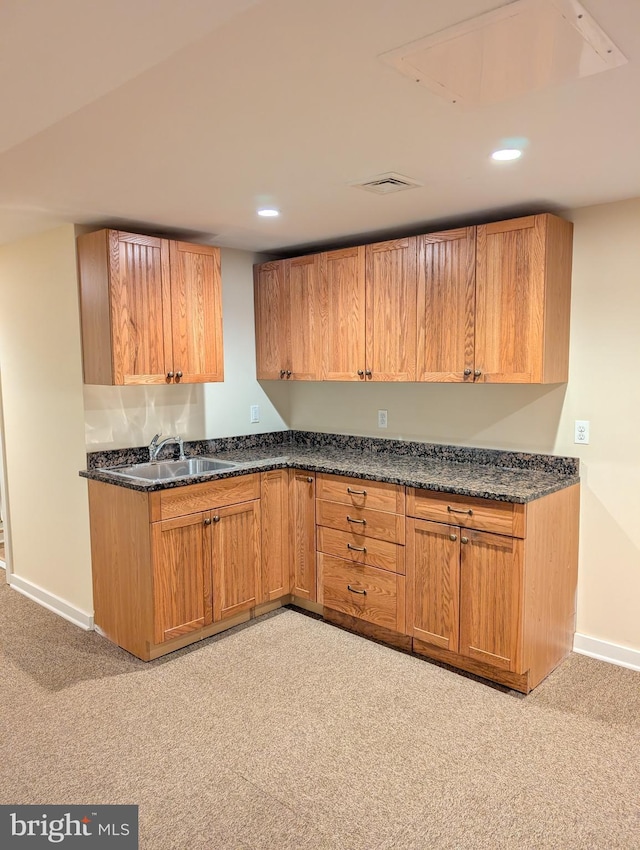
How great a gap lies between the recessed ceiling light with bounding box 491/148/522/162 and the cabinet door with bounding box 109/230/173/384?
6.16 feet

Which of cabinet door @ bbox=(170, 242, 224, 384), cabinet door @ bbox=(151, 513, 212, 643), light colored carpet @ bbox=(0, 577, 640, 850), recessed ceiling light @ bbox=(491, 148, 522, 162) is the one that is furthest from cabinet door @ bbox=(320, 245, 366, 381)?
light colored carpet @ bbox=(0, 577, 640, 850)

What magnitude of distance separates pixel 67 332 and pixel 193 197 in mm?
1205

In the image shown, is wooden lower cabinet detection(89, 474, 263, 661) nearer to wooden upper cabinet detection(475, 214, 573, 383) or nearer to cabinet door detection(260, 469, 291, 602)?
cabinet door detection(260, 469, 291, 602)

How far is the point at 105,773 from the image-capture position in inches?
89.4

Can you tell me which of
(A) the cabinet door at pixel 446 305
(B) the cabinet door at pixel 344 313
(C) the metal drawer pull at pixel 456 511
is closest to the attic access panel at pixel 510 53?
(A) the cabinet door at pixel 446 305

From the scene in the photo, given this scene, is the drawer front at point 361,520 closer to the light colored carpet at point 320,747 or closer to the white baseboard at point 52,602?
the light colored carpet at point 320,747

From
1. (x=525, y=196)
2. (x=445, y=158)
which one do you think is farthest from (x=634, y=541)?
(x=445, y=158)

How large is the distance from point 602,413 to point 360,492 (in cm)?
130

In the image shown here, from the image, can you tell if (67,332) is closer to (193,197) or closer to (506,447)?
(193,197)

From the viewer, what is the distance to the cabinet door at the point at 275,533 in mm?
3619

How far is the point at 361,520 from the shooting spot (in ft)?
11.0

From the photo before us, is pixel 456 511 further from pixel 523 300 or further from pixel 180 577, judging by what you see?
pixel 180 577

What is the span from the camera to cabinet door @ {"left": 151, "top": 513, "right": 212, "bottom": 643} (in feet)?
10.2

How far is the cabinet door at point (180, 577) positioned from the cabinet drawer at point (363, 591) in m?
0.70
